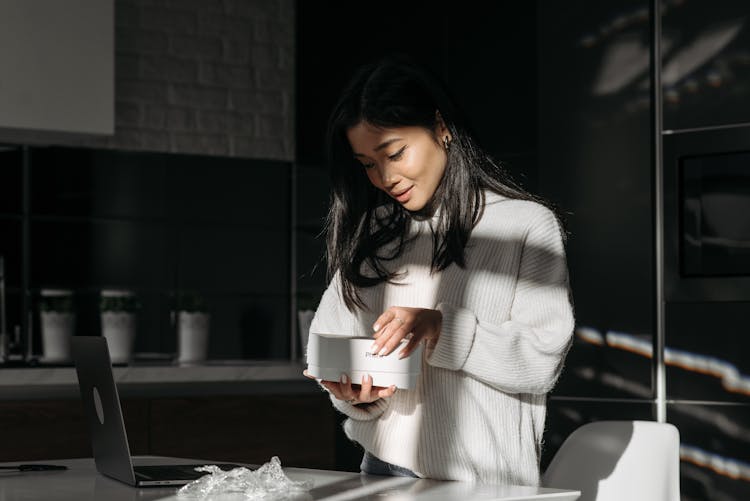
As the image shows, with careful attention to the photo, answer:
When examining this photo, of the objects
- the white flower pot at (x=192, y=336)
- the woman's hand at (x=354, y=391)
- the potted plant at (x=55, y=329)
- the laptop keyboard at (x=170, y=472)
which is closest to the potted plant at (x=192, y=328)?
the white flower pot at (x=192, y=336)

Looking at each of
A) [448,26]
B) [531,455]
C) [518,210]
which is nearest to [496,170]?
[518,210]

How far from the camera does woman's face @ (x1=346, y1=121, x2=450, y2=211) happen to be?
196 centimetres

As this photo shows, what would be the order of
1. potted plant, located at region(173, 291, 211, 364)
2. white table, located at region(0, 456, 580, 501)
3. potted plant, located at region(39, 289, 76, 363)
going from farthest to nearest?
potted plant, located at region(173, 291, 211, 364), potted plant, located at region(39, 289, 76, 363), white table, located at region(0, 456, 580, 501)

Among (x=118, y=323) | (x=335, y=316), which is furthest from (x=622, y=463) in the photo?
(x=118, y=323)

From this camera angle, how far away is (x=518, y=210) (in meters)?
1.91

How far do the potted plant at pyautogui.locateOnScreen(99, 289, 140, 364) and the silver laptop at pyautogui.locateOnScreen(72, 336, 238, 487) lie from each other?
89.5 inches

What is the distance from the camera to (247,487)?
1633 mm

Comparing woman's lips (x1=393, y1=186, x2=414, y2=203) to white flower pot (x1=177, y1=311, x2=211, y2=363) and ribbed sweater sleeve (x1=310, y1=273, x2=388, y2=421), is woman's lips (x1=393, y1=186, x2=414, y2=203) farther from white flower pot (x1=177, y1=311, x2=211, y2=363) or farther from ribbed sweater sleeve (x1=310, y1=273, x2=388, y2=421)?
white flower pot (x1=177, y1=311, x2=211, y2=363)

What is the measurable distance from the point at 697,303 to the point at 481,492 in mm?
1911

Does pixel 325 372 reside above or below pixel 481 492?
above

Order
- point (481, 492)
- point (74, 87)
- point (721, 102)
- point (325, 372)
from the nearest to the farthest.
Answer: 1. point (481, 492)
2. point (325, 372)
3. point (721, 102)
4. point (74, 87)

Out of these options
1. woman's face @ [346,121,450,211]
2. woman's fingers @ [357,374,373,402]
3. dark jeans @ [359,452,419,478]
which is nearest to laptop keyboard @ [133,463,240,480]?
dark jeans @ [359,452,419,478]

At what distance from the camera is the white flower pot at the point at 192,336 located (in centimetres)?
463

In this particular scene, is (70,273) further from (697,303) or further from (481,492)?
(481,492)
